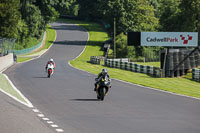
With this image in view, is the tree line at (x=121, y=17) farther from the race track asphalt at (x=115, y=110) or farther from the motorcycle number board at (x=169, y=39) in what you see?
the race track asphalt at (x=115, y=110)

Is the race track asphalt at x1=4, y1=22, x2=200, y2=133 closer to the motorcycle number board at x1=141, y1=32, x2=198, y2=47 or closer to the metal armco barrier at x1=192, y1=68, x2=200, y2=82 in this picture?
the metal armco barrier at x1=192, y1=68, x2=200, y2=82

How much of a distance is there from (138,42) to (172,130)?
4120 cm

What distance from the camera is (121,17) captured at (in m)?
88.9

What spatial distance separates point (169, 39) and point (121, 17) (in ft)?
125

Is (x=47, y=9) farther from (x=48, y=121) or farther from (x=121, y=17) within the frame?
(x=48, y=121)

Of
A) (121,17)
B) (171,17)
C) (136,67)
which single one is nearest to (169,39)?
(136,67)

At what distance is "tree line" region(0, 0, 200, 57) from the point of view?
245ft

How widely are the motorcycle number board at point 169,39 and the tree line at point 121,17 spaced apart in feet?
73.8

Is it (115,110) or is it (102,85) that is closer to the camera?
(115,110)

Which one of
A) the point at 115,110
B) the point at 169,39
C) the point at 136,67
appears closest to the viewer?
the point at 115,110

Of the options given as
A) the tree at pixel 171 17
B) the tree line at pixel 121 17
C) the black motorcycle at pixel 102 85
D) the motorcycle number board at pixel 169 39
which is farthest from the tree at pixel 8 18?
the black motorcycle at pixel 102 85

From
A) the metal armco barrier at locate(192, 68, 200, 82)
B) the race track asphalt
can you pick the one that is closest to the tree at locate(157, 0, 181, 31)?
the metal armco barrier at locate(192, 68, 200, 82)

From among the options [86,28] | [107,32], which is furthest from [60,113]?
[86,28]

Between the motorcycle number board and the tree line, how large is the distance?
22.5 m
